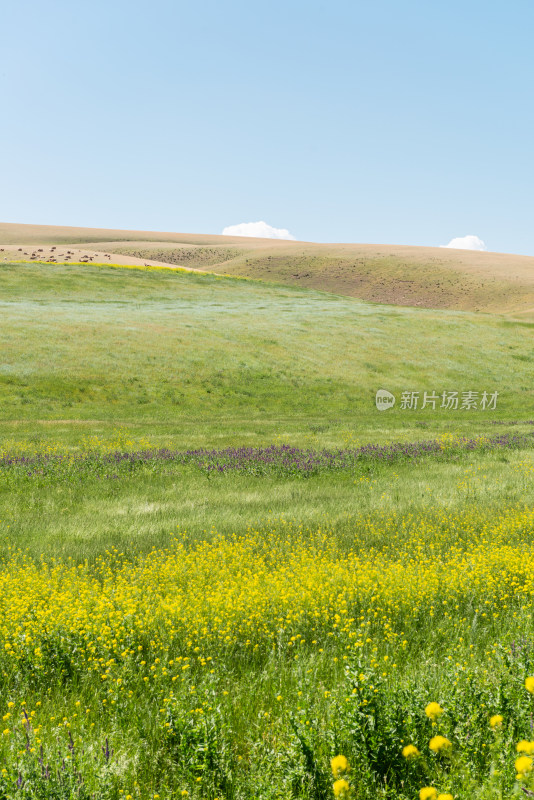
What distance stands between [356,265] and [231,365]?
340 feet

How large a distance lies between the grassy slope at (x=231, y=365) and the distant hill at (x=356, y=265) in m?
44.7

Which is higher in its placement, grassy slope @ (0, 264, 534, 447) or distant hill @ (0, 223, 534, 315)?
distant hill @ (0, 223, 534, 315)

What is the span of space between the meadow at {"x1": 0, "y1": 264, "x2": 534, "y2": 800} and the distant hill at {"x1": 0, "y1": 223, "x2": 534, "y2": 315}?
8387 centimetres

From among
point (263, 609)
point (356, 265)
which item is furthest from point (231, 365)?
point (356, 265)

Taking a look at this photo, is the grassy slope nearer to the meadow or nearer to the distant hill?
the meadow

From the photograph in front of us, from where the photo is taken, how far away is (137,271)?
80438mm

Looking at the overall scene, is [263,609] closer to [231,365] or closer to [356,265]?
[231,365]

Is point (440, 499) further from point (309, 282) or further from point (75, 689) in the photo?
point (309, 282)

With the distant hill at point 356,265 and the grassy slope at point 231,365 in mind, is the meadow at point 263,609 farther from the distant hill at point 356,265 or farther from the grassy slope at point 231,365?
the distant hill at point 356,265

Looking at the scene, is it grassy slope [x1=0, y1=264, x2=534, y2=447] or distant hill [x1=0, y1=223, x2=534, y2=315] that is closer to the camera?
grassy slope [x1=0, y1=264, x2=534, y2=447]

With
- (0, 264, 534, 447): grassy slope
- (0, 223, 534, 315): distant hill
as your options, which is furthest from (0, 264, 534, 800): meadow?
(0, 223, 534, 315): distant hill

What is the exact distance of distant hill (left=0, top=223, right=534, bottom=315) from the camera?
110 m

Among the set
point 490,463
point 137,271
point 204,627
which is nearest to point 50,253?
point 137,271

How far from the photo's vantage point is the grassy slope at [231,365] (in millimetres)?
26234
